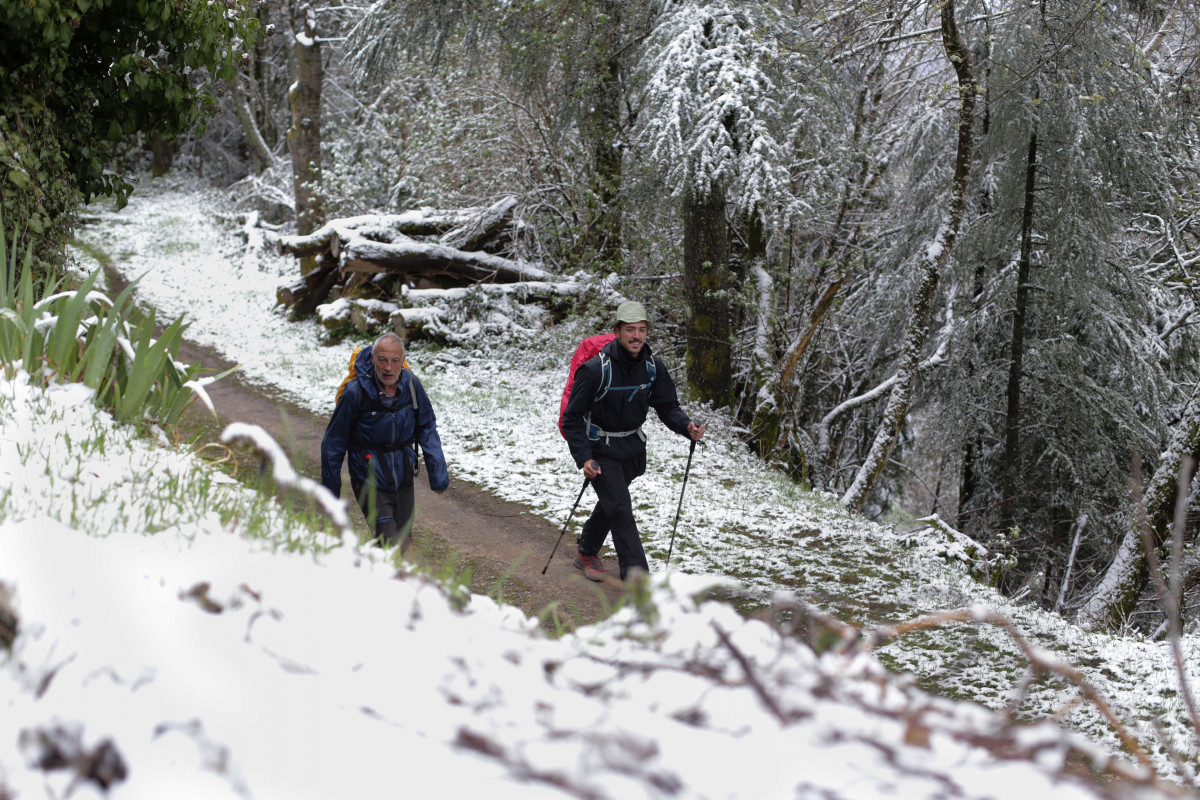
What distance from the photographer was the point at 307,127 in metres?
21.2

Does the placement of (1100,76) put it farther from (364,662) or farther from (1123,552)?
(364,662)

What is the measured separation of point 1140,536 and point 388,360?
8.42 m

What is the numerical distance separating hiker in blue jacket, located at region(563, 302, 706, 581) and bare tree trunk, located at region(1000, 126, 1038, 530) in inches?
292

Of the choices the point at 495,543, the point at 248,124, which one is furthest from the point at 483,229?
the point at 248,124

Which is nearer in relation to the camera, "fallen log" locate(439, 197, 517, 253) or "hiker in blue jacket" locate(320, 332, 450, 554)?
"hiker in blue jacket" locate(320, 332, 450, 554)

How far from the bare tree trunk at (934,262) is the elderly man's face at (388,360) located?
6.78m

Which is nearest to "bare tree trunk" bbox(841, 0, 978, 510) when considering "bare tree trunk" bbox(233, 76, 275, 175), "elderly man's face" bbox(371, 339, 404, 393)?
"elderly man's face" bbox(371, 339, 404, 393)

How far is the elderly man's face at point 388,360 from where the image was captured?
532 centimetres

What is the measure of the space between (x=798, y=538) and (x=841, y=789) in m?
7.14

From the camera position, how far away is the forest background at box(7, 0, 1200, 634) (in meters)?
10.4

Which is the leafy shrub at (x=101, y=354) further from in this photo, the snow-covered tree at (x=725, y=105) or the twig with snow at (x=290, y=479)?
the snow-covered tree at (x=725, y=105)

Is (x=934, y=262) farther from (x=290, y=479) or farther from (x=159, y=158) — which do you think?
(x=159, y=158)

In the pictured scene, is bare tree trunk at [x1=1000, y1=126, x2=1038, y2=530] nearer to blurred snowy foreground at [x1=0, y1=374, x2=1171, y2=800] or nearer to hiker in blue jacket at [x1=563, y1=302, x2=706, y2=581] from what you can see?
hiker in blue jacket at [x1=563, y1=302, x2=706, y2=581]

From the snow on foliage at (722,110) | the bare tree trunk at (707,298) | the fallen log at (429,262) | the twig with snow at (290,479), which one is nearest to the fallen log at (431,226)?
the fallen log at (429,262)
